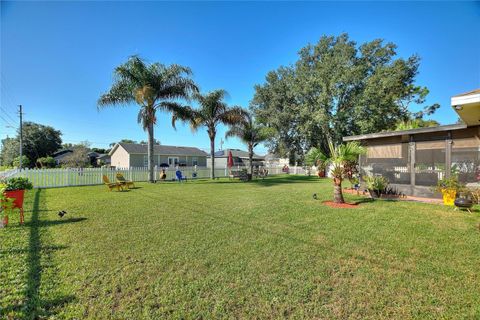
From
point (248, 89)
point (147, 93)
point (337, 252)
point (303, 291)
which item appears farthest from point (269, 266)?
point (248, 89)

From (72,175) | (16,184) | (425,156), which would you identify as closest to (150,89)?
(72,175)

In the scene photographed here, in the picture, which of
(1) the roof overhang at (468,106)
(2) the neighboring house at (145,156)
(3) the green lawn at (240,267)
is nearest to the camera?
(3) the green lawn at (240,267)

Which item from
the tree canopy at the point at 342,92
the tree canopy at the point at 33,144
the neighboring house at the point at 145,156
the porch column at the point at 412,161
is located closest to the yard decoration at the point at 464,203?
the porch column at the point at 412,161

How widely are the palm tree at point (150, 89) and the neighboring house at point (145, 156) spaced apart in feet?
55.0

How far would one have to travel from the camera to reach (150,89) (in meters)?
13.6

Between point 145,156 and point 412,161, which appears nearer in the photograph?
point 412,161

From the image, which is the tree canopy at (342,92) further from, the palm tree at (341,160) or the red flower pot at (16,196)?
the red flower pot at (16,196)

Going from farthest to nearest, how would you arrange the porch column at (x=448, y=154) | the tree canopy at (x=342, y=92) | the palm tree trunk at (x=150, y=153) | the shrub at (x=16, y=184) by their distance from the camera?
the tree canopy at (x=342, y=92)
the palm tree trunk at (x=150, y=153)
the porch column at (x=448, y=154)
the shrub at (x=16, y=184)

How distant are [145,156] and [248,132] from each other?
17373 mm

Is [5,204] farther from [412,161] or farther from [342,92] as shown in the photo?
[342,92]

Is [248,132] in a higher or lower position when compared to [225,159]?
higher

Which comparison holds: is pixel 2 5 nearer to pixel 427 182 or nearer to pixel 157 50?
pixel 157 50

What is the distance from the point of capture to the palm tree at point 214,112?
17484 millimetres

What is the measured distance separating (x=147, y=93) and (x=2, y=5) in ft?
22.0
